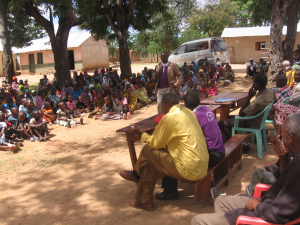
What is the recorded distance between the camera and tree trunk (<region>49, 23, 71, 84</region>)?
10.5 m

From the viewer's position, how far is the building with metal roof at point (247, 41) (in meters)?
22.0

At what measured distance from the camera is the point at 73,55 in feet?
82.1

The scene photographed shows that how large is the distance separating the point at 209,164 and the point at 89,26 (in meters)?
12.0

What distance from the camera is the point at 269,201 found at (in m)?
1.94

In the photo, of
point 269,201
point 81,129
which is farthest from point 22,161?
point 269,201

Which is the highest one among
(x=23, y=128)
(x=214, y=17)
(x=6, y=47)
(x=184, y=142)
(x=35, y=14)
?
(x=214, y=17)

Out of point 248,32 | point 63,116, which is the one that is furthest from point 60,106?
point 248,32

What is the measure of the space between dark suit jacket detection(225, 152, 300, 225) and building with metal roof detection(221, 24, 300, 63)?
860 inches

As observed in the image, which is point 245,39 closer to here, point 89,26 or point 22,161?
point 89,26

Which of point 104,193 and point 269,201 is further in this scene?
point 104,193

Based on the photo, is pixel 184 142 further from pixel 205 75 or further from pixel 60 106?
pixel 205 75

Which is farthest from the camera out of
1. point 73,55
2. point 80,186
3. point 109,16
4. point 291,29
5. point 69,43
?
point 73,55

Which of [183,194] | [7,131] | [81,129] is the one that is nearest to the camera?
[183,194]

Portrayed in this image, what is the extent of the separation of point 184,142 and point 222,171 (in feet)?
3.60
